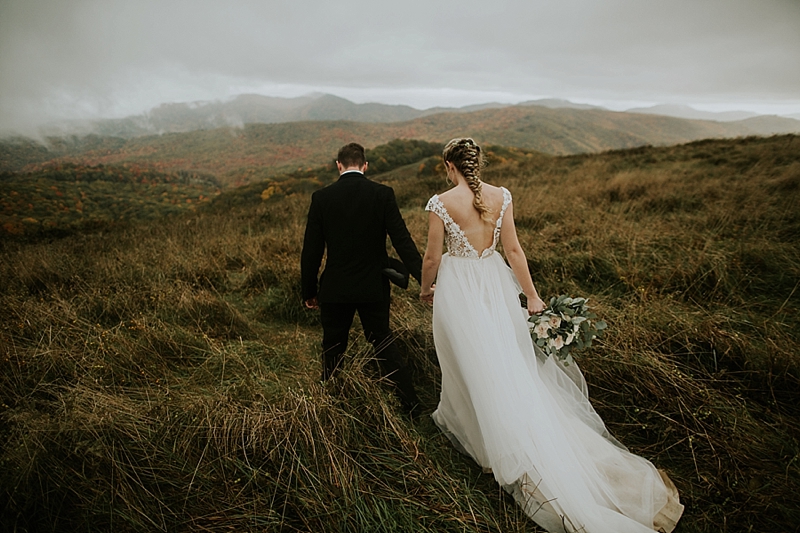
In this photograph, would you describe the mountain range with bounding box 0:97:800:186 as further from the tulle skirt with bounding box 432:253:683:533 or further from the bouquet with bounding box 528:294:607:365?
the bouquet with bounding box 528:294:607:365

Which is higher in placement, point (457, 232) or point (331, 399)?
point (457, 232)

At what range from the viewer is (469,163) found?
2.51m

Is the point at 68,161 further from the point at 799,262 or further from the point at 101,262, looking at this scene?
the point at 799,262

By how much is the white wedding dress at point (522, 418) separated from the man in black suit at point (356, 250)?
429 mm

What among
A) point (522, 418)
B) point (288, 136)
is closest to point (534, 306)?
point (522, 418)

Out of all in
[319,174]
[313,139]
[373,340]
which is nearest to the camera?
[373,340]

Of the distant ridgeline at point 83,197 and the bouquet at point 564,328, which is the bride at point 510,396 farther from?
the distant ridgeline at point 83,197

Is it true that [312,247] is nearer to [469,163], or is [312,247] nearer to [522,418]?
[469,163]

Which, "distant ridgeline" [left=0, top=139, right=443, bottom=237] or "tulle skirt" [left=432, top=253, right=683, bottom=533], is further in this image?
"distant ridgeline" [left=0, top=139, right=443, bottom=237]

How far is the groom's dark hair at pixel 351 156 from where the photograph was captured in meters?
2.92

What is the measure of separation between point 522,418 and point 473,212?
1450mm

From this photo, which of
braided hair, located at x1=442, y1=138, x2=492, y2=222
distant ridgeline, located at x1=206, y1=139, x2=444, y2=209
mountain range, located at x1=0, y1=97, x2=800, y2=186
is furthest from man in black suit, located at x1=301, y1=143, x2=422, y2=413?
mountain range, located at x1=0, y1=97, x2=800, y2=186

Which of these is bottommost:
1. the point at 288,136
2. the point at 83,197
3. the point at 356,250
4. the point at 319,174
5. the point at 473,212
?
the point at 83,197

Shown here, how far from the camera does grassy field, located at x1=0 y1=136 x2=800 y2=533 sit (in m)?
2.02
